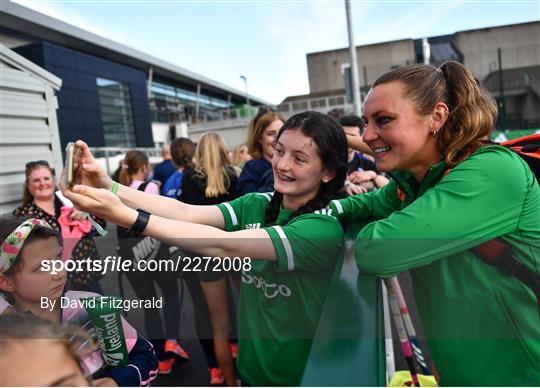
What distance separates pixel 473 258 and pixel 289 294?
1.66 ft

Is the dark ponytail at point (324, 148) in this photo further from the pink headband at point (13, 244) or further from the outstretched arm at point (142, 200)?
the pink headband at point (13, 244)

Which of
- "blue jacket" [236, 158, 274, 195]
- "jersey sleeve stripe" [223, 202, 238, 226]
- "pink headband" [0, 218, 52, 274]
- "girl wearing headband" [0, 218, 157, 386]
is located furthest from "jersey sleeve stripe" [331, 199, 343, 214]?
"blue jacket" [236, 158, 274, 195]

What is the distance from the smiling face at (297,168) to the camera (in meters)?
1.28

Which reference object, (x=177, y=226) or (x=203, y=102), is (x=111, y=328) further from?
(x=203, y=102)

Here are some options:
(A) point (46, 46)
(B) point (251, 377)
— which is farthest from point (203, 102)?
(B) point (251, 377)

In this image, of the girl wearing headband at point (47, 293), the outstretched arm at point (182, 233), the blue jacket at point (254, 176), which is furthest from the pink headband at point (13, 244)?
the blue jacket at point (254, 176)

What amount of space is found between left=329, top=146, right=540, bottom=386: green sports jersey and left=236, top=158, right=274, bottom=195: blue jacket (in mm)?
1723

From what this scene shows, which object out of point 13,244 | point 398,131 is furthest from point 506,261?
point 13,244

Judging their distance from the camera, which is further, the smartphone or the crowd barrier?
the smartphone

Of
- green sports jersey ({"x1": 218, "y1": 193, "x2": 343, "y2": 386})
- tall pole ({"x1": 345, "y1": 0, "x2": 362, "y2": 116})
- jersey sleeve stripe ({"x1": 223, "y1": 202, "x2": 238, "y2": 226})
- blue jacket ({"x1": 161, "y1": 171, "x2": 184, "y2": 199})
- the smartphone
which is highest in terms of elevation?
tall pole ({"x1": 345, "y1": 0, "x2": 362, "y2": 116})

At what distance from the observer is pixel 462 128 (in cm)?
97

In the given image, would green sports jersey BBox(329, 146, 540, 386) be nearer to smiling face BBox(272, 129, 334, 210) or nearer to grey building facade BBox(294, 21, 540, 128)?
smiling face BBox(272, 129, 334, 210)

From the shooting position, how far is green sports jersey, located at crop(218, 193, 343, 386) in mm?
1090

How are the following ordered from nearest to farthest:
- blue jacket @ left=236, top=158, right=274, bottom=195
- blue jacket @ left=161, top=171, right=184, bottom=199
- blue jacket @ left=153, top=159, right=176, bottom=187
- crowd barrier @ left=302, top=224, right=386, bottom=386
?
crowd barrier @ left=302, top=224, right=386, bottom=386 < blue jacket @ left=236, top=158, right=274, bottom=195 < blue jacket @ left=161, top=171, right=184, bottom=199 < blue jacket @ left=153, top=159, right=176, bottom=187
